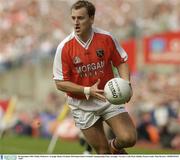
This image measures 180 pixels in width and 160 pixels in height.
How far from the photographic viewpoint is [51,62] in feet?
83.0

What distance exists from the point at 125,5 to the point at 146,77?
3360 mm

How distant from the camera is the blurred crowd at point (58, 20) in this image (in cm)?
2269

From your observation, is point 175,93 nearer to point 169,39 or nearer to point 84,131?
point 169,39

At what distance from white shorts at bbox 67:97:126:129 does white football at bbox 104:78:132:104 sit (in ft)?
2.02

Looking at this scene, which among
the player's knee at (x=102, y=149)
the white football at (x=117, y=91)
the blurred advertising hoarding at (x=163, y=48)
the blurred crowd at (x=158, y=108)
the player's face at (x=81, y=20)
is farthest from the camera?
the blurred advertising hoarding at (x=163, y=48)

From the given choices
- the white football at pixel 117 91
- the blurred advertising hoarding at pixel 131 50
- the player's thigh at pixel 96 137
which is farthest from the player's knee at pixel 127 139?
the blurred advertising hoarding at pixel 131 50

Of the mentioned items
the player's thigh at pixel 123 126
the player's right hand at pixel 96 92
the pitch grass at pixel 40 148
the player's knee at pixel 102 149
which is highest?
the player's right hand at pixel 96 92

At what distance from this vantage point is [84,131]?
32.2ft

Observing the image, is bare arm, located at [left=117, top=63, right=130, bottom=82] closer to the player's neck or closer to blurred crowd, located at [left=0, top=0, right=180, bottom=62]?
the player's neck

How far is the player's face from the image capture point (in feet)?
30.6

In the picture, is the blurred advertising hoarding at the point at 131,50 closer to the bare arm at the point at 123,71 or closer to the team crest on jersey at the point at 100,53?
the bare arm at the point at 123,71

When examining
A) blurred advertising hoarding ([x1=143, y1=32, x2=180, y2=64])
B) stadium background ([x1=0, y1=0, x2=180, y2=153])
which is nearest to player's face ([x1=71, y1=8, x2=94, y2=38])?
stadium background ([x1=0, y1=0, x2=180, y2=153])

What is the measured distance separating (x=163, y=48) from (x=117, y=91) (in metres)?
11.9

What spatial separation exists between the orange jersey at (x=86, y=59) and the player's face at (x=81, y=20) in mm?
136
